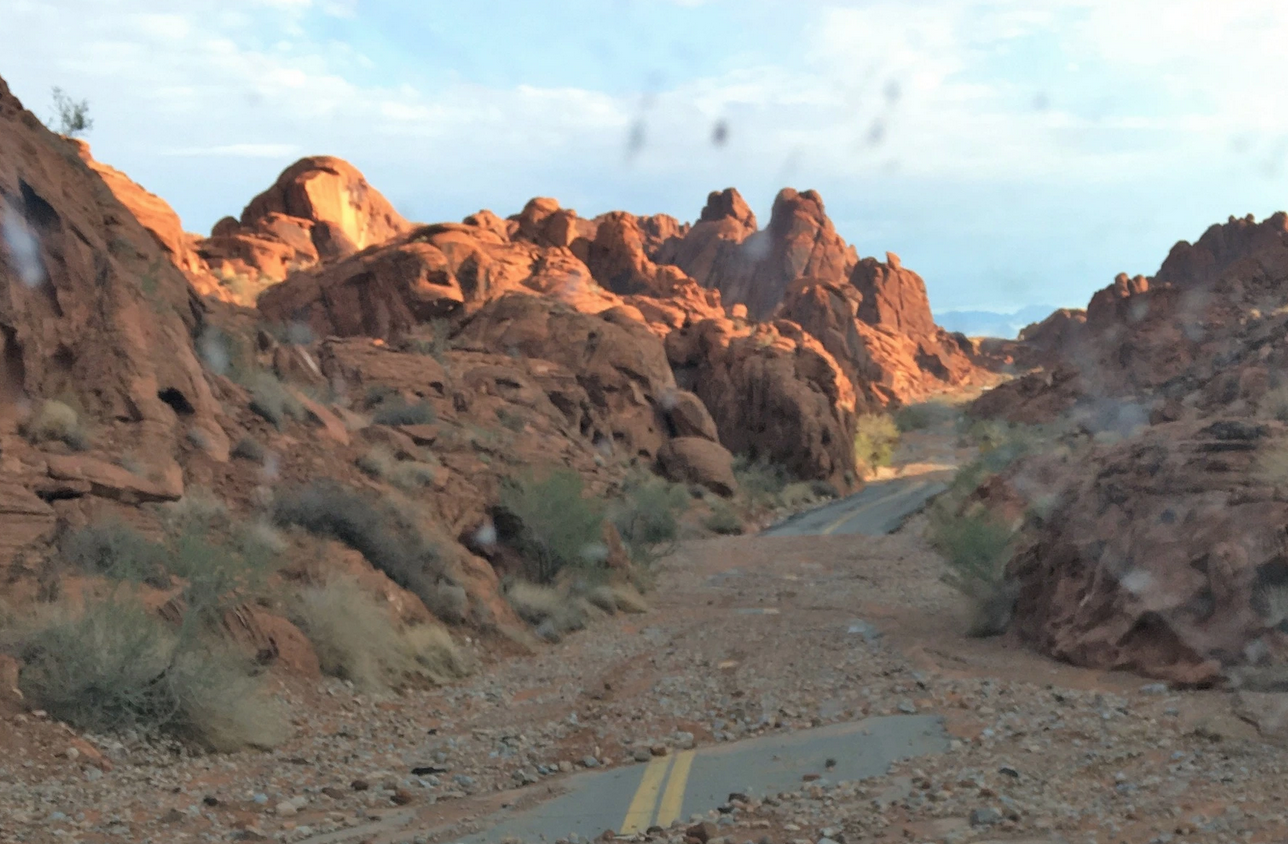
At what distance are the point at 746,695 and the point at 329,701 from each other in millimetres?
3567

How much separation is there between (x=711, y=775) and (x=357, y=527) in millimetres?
6675

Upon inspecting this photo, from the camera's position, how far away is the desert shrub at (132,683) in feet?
24.1

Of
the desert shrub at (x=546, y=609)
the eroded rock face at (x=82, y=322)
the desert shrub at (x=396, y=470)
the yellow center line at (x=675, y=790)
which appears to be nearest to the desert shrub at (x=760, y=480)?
the desert shrub at (x=396, y=470)

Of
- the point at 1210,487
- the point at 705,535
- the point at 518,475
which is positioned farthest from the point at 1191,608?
the point at 705,535

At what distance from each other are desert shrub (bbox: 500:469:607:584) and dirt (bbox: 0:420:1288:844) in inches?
119

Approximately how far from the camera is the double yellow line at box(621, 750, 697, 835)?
6191 mm

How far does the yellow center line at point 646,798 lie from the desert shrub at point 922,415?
211 feet

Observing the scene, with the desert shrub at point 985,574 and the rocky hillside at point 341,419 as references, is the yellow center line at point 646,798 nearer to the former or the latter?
the rocky hillside at point 341,419

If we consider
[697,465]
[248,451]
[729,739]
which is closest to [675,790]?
[729,739]

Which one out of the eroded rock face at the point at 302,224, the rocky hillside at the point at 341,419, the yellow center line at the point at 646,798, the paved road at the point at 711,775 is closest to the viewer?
the yellow center line at the point at 646,798

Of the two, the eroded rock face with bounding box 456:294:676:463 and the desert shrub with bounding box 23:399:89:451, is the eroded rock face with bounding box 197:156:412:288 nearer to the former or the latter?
the eroded rock face with bounding box 456:294:676:463

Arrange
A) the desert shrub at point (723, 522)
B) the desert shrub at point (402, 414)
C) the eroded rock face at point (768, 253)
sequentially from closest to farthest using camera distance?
the desert shrub at point (402, 414)
the desert shrub at point (723, 522)
the eroded rock face at point (768, 253)

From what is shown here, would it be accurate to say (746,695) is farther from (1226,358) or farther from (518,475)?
(1226,358)

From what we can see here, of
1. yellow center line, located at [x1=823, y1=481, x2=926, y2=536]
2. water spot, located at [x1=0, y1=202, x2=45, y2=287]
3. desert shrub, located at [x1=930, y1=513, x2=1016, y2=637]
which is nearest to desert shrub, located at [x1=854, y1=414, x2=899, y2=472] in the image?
yellow center line, located at [x1=823, y1=481, x2=926, y2=536]
